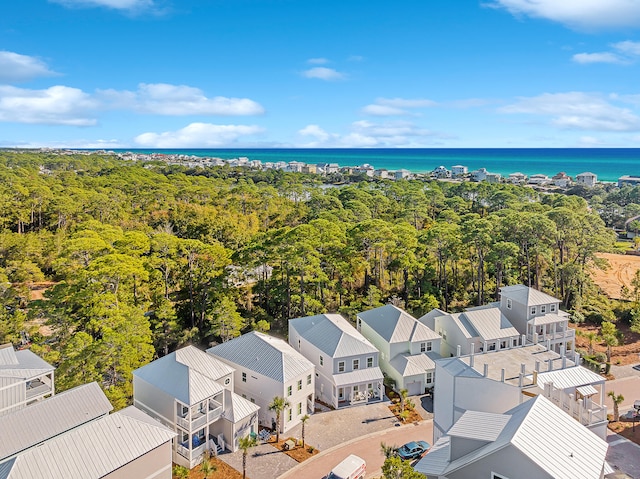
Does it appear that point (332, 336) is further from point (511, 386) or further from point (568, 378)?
point (568, 378)

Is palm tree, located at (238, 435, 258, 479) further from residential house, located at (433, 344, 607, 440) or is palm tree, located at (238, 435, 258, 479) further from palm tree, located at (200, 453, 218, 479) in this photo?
residential house, located at (433, 344, 607, 440)

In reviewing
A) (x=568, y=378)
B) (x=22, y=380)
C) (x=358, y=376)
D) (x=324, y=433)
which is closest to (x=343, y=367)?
(x=358, y=376)

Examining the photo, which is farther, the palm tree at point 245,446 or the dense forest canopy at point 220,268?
the dense forest canopy at point 220,268

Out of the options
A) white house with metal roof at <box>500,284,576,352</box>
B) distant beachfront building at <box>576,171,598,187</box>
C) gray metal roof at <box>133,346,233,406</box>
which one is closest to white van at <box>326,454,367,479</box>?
gray metal roof at <box>133,346,233,406</box>

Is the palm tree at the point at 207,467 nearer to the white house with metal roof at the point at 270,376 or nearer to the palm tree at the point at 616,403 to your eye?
the white house with metal roof at the point at 270,376

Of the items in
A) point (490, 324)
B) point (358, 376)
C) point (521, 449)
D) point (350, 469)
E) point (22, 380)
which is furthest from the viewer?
point (490, 324)

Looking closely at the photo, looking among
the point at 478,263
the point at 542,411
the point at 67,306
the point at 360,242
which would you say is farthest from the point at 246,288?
the point at 542,411

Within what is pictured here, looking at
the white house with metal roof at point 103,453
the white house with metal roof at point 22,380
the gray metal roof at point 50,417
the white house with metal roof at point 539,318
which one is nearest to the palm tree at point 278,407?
the white house with metal roof at point 103,453
